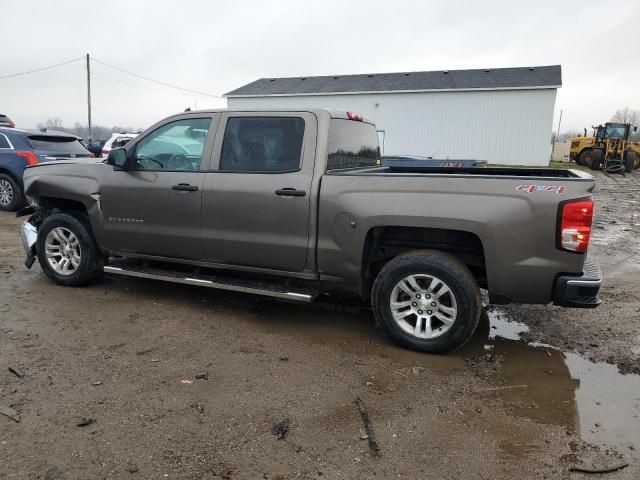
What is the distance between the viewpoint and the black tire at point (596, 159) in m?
29.1

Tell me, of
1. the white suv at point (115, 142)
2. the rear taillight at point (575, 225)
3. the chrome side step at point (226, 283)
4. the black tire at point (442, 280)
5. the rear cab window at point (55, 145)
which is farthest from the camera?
the white suv at point (115, 142)

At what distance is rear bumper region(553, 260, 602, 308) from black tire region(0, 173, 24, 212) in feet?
35.6

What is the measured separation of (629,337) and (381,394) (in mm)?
2630

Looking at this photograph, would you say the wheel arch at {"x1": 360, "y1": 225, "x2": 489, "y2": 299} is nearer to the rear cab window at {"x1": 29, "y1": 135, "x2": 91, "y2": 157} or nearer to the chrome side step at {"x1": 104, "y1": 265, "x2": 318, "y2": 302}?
the chrome side step at {"x1": 104, "y1": 265, "x2": 318, "y2": 302}

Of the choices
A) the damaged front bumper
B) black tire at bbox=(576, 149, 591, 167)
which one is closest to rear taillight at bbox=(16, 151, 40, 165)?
the damaged front bumper

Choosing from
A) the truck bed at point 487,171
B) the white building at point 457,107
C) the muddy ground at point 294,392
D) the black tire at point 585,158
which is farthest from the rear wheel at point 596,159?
the truck bed at point 487,171

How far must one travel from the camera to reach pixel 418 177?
3973 mm

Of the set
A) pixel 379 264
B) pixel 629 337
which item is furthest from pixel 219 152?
pixel 629 337

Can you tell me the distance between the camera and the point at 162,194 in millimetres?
4902

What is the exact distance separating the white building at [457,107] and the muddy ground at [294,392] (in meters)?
23.1

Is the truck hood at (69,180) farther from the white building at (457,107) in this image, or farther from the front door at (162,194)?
the white building at (457,107)

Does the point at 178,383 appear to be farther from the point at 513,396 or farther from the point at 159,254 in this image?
the point at 513,396

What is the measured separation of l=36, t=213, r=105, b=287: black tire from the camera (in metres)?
5.46

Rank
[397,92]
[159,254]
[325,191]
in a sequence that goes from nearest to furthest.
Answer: [325,191] < [159,254] < [397,92]
